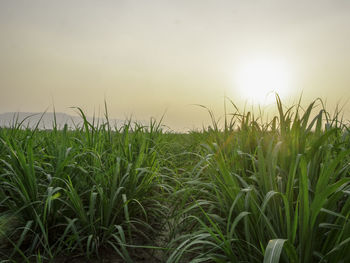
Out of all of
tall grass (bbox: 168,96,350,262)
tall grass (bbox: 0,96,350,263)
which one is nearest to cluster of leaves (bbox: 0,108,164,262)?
tall grass (bbox: 0,96,350,263)

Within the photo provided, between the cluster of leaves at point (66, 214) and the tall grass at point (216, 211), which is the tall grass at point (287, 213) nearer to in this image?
the tall grass at point (216, 211)

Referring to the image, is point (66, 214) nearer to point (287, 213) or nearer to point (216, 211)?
point (216, 211)

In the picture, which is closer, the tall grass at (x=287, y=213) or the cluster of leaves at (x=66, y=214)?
the tall grass at (x=287, y=213)

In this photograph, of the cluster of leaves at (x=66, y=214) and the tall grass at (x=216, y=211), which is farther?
the cluster of leaves at (x=66, y=214)

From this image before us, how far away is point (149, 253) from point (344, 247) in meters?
1.00

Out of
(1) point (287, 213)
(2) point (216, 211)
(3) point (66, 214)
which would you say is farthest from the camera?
(2) point (216, 211)

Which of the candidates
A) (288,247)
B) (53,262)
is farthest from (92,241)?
(288,247)

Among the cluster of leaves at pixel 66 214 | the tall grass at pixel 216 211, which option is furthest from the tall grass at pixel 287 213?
the cluster of leaves at pixel 66 214

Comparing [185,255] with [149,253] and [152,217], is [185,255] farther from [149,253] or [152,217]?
[152,217]

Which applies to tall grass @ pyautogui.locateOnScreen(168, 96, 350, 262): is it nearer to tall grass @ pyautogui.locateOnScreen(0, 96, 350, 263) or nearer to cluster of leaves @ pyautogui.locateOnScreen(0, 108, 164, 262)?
tall grass @ pyautogui.locateOnScreen(0, 96, 350, 263)

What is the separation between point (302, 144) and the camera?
1.51 metres

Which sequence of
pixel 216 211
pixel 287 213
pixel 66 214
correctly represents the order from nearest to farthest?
pixel 287 213, pixel 66 214, pixel 216 211

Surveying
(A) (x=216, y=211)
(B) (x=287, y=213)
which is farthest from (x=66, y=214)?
(B) (x=287, y=213)

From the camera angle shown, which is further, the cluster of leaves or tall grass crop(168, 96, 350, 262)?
the cluster of leaves
